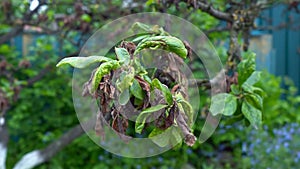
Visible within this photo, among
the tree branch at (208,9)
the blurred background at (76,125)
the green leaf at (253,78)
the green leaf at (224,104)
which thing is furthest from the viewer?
Result: the blurred background at (76,125)

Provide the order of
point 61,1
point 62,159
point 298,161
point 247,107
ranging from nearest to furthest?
1. point 247,107
2. point 61,1
3. point 298,161
4. point 62,159

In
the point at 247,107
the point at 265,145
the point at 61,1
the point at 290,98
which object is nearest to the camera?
the point at 247,107

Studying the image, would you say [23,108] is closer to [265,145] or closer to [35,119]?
[35,119]

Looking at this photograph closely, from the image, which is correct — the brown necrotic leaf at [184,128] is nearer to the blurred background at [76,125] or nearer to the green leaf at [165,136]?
the green leaf at [165,136]

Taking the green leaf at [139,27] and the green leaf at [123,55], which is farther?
the green leaf at [139,27]

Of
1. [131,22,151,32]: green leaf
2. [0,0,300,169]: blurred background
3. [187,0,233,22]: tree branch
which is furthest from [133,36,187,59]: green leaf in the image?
[0,0,300,169]: blurred background

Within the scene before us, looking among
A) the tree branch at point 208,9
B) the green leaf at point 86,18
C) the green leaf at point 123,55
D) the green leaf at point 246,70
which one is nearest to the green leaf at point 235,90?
the green leaf at point 246,70

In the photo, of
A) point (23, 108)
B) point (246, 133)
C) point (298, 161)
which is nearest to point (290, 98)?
point (246, 133)
